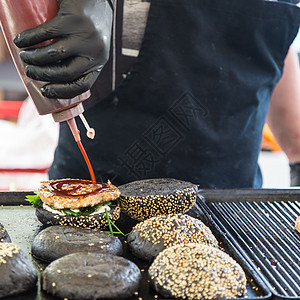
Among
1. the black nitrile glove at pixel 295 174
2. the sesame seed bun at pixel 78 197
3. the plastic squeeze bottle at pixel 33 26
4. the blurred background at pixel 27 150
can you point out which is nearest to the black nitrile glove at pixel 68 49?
the plastic squeeze bottle at pixel 33 26

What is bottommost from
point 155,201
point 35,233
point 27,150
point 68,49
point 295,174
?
point 27,150

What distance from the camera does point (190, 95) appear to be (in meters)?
2.41

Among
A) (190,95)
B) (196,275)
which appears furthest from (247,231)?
(190,95)

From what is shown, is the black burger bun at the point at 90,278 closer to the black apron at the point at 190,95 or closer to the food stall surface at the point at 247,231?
the food stall surface at the point at 247,231

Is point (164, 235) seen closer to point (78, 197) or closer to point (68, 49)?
point (78, 197)

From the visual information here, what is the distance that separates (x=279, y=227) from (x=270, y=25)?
121 cm

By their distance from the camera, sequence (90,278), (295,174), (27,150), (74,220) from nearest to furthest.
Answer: (90,278), (74,220), (295,174), (27,150)

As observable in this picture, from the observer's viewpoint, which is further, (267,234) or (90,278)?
(267,234)

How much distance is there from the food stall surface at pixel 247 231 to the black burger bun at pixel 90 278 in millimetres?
52

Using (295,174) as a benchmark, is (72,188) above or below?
above

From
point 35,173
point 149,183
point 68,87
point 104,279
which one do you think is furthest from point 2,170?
point 104,279

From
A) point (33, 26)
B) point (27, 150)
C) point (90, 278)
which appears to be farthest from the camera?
point (27, 150)

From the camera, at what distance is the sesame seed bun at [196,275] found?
1238mm

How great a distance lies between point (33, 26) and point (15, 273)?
0.78m
